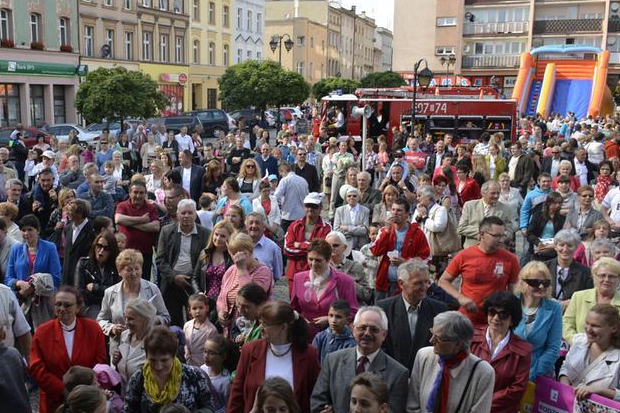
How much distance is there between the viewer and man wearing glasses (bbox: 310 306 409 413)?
4023 millimetres

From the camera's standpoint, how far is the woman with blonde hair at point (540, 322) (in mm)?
4711

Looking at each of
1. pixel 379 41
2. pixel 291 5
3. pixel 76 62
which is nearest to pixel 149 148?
pixel 76 62

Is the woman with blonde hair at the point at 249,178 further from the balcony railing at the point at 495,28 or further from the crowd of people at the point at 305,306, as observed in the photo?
the balcony railing at the point at 495,28

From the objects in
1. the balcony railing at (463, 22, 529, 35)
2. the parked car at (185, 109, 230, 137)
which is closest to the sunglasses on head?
the parked car at (185, 109, 230, 137)

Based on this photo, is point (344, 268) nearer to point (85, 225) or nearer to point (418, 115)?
point (85, 225)

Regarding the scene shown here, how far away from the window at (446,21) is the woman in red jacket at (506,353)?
58441 mm

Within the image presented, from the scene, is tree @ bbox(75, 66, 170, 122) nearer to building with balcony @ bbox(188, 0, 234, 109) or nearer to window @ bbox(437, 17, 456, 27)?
building with balcony @ bbox(188, 0, 234, 109)

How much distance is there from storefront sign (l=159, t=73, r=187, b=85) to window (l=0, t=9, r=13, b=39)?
44.3ft

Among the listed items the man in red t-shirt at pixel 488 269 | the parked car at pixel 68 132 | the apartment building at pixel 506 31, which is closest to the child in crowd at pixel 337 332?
the man in red t-shirt at pixel 488 269

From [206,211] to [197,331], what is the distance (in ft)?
10.1

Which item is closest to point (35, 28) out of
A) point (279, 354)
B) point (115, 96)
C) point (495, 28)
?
point (115, 96)

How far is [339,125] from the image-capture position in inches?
934

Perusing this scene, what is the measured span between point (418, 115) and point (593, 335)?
60.7ft

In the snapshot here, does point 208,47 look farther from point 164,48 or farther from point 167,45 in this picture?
point 164,48
